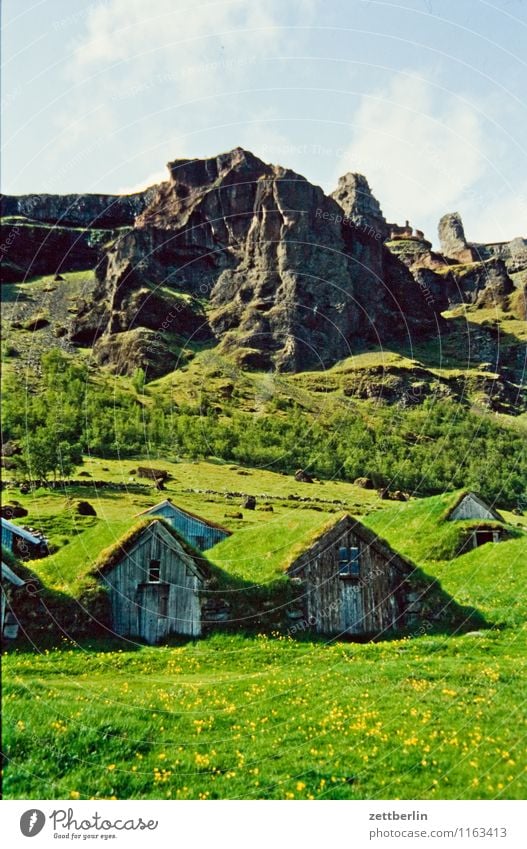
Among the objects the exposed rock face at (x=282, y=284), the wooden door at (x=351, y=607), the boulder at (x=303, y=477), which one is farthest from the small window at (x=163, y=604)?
the exposed rock face at (x=282, y=284)

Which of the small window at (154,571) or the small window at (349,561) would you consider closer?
the small window at (154,571)

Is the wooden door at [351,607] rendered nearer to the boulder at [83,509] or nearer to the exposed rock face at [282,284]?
the boulder at [83,509]

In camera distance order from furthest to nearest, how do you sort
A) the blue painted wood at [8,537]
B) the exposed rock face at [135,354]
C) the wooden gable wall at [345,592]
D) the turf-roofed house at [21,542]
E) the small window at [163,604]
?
the exposed rock face at [135,354] < the blue painted wood at [8,537] < the turf-roofed house at [21,542] < the wooden gable wall at [345,592] < the small window at [163,604]

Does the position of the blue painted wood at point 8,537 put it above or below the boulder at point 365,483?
below

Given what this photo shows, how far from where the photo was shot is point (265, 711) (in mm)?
15664

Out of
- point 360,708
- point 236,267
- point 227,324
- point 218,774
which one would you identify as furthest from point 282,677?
point 236,267

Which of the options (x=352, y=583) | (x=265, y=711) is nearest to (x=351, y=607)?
(x=352, y=583)

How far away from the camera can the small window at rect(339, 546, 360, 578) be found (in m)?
24.3

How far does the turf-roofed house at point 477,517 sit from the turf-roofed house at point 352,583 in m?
7.06

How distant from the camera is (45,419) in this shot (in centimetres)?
5575

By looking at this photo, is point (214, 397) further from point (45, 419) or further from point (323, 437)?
point (45, 419)

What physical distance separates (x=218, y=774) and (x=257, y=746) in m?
1.28

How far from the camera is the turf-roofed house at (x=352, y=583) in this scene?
23.2 m

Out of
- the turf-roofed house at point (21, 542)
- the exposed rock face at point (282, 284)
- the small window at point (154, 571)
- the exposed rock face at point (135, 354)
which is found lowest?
the small window at point (154, 571)
